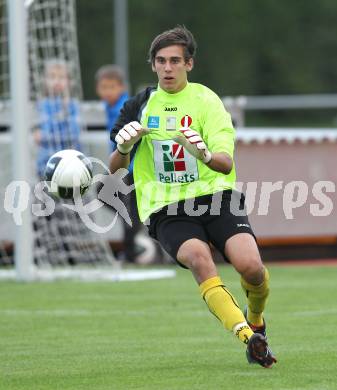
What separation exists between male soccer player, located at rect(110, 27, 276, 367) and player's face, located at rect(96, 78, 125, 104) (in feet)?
Result: 17.7

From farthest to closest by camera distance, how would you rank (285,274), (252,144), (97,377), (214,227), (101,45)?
(101,45)
(252,144)
(285,274)
(214,227)
(97,377)

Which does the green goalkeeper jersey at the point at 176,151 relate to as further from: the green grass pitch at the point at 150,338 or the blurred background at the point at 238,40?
the blurred background at the point at 238,40

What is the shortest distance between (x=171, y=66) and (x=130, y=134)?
56 cm

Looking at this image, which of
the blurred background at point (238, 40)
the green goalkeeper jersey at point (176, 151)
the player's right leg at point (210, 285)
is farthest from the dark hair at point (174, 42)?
the blurred background at point (238, 40)

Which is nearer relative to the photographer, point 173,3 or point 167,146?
point 167,146

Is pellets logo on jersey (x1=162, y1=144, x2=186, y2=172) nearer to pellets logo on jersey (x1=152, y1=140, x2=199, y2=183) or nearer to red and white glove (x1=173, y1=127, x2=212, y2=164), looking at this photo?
pellets logo on jersey (x1=152, y1=140, x2=199, y2=183)

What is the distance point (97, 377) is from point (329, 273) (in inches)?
271

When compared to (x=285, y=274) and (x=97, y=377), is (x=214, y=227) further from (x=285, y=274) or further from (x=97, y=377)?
(x=285, y=274)

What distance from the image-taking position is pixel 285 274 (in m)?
13.3

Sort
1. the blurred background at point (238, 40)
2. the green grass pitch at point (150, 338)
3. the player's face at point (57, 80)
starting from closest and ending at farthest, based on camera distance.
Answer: the green grass pitch at point (150, 338) → the player's face at point (57, 80) → the blurred background at point (238, 40)

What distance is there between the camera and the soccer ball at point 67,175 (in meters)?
7.37

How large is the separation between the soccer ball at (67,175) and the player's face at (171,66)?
676mm

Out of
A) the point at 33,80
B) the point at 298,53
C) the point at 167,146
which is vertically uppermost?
the point at 167,146

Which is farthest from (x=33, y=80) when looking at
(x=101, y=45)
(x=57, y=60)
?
(x=101, y=45)
